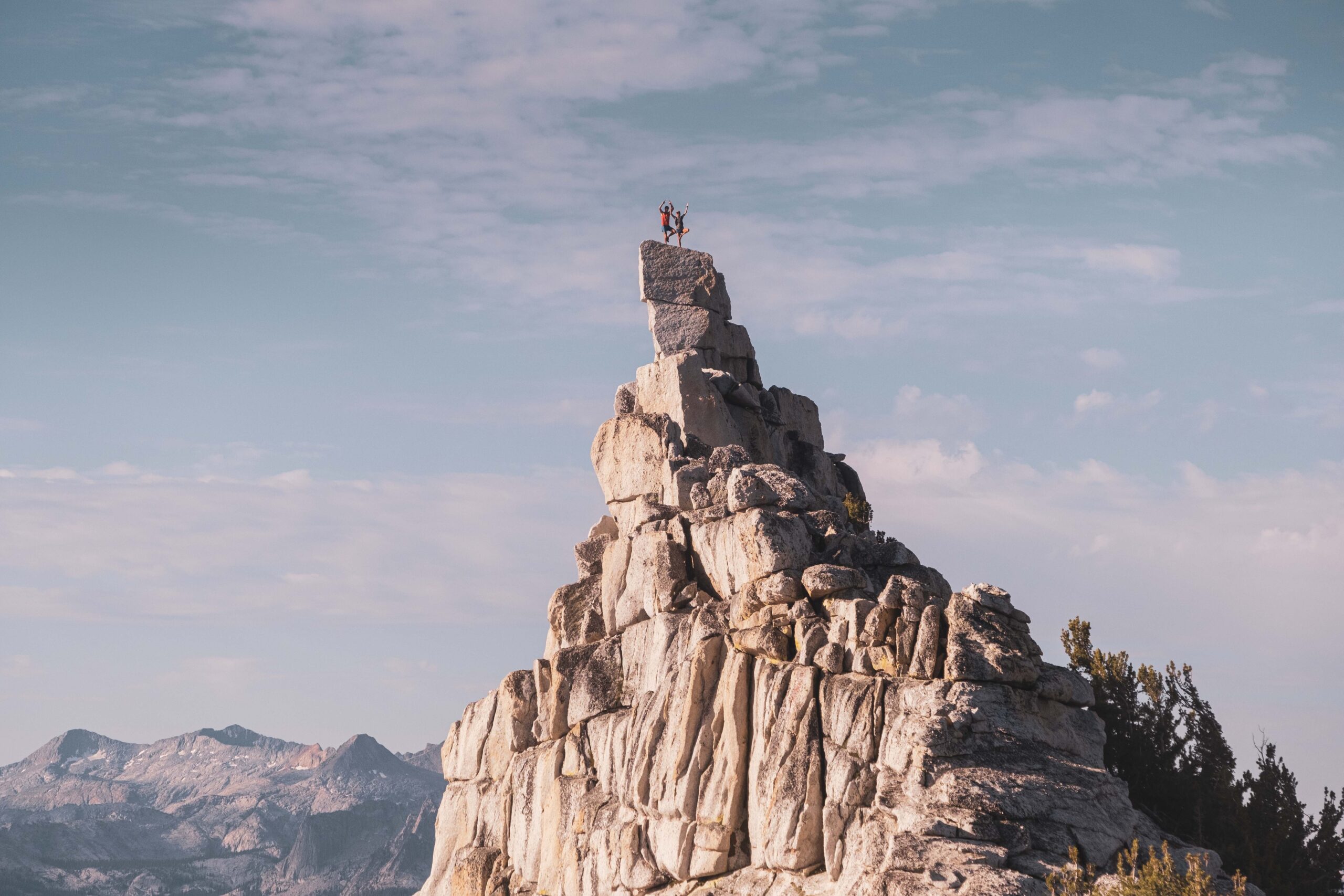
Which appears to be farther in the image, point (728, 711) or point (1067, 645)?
point (1067, 645)

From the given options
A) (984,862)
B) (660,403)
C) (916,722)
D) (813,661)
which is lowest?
(984,862)

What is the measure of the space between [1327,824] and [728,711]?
2496cm

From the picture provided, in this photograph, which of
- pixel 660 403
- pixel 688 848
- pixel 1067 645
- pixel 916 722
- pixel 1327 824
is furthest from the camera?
pixel 660 403

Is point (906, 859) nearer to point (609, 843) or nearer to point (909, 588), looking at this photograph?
point (909, 588)

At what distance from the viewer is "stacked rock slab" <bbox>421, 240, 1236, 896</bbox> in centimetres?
4609

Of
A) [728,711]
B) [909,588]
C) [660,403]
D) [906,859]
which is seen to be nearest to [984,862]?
[906,859]

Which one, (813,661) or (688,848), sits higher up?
(813,661)

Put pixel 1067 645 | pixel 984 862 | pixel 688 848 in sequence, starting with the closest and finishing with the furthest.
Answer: pixel 984 862 < pixel 688 848 < pixel 1067 645

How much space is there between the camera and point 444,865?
250 ft

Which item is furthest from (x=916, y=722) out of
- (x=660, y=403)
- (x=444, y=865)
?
(x=444, y=865)

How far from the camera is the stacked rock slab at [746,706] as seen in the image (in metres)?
46.1

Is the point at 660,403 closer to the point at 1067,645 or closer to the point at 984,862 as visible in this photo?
the point at 1067,645

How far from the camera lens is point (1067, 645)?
214 ft

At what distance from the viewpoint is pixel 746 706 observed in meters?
55.1
